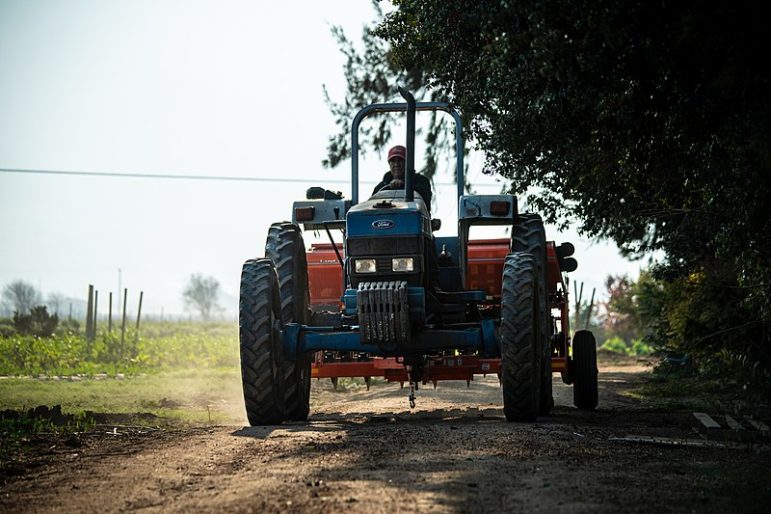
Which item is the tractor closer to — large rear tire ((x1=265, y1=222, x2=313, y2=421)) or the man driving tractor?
large rear tire ((x1=265, y1=222, x2=313, y2=421))

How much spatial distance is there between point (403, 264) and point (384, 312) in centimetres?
70

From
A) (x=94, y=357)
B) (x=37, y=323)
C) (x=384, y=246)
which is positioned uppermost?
(x=37, y=323)

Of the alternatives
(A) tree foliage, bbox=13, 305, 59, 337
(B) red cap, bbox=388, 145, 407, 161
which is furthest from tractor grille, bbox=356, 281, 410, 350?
(A) tree foliage, bbox=13, 305, 59, 337

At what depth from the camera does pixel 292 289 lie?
12.2 m

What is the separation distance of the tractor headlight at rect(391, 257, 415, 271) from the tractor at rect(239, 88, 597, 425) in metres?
0.01

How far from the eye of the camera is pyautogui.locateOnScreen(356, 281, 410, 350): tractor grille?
1088 centimetres

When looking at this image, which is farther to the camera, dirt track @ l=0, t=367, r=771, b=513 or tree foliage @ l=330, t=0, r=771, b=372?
tree foliage @ l=330, t=0, r=771, b=372

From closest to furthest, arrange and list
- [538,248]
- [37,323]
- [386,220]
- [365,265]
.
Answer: [386,220]
[365,265]
[538,248]
[37,323]

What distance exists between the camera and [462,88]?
17.1m

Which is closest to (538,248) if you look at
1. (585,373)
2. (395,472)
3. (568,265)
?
(568,265)

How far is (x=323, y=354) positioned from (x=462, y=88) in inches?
221

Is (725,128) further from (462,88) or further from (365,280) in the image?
(462,88)

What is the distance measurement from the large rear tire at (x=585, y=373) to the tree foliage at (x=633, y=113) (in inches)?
66.7

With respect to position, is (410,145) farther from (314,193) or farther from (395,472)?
(395,472)
